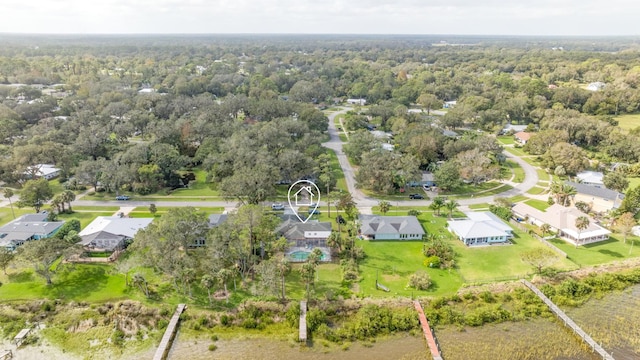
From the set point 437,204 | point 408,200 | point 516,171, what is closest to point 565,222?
point 437,204

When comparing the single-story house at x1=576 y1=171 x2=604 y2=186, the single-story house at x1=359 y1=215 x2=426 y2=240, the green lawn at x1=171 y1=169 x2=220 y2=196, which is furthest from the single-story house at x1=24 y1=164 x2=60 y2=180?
the single-story house at x1=576 y1=171 x2=604 y2=186

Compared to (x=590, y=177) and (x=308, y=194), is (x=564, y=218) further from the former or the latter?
(x=308, y=194)

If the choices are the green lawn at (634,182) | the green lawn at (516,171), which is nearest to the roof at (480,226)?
the green lawn at (516,171)

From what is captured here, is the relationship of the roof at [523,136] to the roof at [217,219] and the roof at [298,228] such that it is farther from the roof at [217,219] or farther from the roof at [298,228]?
the roof at [217,219]

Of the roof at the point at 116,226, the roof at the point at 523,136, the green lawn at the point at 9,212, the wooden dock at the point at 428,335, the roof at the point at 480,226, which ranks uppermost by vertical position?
the roof at the point at 523,136

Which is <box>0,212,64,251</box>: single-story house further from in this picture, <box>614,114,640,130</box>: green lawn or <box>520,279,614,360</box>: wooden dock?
<box>614,114,640,130</box>: green lawn

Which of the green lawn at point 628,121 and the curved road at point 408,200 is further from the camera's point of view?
the green lawn at point 628,121
